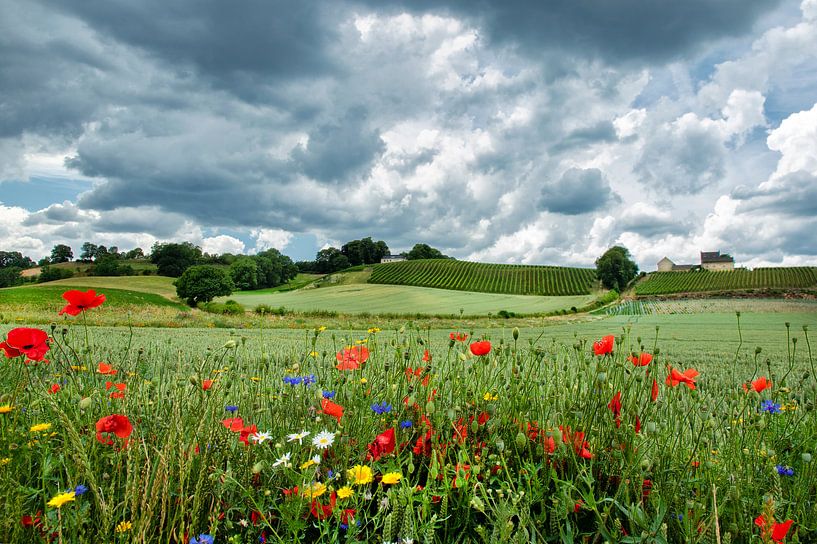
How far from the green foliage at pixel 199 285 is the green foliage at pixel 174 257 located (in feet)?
54.5

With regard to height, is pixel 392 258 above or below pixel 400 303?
above

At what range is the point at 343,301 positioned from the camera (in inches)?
2186

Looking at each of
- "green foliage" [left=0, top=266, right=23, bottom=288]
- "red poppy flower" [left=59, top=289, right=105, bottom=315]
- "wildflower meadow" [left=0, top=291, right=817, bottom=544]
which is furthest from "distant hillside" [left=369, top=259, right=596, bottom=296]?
"red poppy flower" [left=59, top=289, right=105, bottom=315]

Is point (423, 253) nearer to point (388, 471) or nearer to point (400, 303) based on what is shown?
point (400, 303)

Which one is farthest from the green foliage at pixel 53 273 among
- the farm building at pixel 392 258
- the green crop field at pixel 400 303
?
the farm building at pixel 392 258

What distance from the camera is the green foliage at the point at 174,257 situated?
2795 inches

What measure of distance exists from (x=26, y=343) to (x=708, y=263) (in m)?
153

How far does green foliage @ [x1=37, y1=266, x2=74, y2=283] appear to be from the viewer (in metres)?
55.9

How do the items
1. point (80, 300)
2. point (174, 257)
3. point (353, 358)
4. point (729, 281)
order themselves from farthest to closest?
point (729, 281), point (174, 257), point (353, 358), point (80, 300)

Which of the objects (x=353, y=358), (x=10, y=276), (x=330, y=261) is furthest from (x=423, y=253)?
(x=353, y=358)

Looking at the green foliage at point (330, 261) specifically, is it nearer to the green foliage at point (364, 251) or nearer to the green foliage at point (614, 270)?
the green foliage at point (364, 251)

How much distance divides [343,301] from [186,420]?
53.8m

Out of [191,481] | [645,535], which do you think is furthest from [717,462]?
[191,481]

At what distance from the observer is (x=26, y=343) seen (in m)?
2.18
